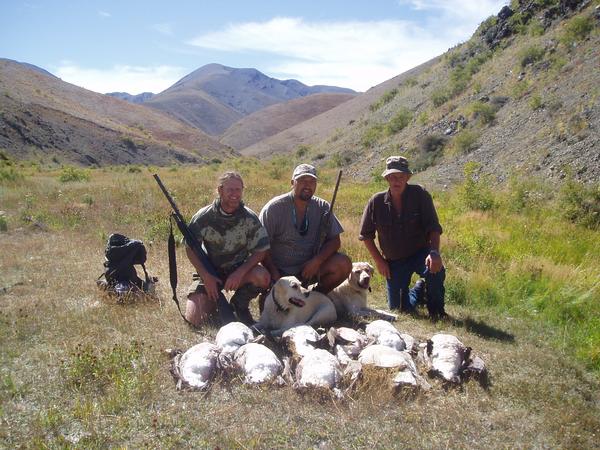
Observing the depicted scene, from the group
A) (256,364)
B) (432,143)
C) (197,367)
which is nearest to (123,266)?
(197,367)

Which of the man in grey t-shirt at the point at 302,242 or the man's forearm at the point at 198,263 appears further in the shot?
the man in grey t-shirt at the point at 302,242

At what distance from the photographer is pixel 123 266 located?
231 inches

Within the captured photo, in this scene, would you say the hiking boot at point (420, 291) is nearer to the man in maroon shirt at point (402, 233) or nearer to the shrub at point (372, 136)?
the man in maroon shirt at point (402, 233)

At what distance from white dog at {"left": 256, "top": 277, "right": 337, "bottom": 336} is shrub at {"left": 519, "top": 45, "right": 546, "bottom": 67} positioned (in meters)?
21.2

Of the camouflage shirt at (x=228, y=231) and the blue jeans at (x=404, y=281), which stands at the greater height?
the camouflage shirt at (x=228, y=231)

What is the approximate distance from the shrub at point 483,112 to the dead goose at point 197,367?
64.3 feet

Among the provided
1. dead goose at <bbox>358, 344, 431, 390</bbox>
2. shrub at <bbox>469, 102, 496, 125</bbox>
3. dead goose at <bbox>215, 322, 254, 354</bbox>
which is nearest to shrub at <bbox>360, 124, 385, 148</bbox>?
shrub at <bbox>469, 102, 496, 125</bbox>

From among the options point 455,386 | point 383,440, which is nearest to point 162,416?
point 383,440

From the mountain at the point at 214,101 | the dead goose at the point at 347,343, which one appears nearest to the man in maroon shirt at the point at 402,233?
the dead goose at the point at 347,343

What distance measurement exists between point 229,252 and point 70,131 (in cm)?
4805

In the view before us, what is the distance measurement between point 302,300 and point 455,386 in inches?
61.2

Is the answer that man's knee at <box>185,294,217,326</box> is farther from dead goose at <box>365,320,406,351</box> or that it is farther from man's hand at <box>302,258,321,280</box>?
dead goose at <box>365,320,406,351</box>

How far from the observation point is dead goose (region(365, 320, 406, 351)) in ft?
13.5

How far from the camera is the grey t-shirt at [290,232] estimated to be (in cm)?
525
